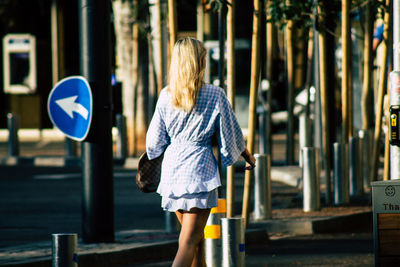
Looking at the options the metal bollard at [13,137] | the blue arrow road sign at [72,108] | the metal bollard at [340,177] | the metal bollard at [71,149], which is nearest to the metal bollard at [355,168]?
the metal bollard at [340,177]

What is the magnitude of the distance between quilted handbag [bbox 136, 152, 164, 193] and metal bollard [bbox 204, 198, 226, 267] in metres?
0.92

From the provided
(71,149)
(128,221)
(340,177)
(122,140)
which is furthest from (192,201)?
(71,149)

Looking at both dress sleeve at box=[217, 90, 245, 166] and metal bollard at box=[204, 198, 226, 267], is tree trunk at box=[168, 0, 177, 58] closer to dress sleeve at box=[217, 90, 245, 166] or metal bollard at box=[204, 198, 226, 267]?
metal bollard at box=[204, 198, 226, 267]

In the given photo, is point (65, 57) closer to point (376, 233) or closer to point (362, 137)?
point (362, 137)

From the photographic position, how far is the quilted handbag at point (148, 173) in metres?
6.16

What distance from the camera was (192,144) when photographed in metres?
5.95

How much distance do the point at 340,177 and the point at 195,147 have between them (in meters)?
5.94

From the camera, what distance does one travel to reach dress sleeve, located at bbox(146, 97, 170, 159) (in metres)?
6.04

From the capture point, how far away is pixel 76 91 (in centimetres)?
860

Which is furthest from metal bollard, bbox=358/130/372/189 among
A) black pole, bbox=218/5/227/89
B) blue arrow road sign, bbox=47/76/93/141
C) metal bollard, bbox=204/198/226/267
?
metal bollard, bbox=204/198/226/267

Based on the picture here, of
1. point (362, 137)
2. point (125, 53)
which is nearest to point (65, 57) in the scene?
point (125, 53)

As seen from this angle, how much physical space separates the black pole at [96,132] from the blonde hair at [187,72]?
2.91 m

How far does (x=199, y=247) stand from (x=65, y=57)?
25.5 metres

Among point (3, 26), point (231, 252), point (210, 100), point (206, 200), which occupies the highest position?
point (3, 26)
